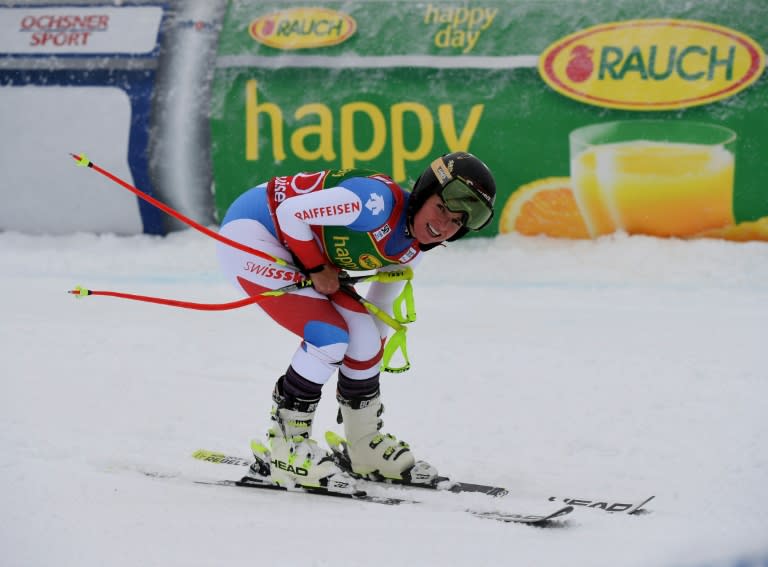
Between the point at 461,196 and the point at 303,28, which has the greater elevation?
the point at 303,28

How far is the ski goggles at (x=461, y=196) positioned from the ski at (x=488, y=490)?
43.5 inches

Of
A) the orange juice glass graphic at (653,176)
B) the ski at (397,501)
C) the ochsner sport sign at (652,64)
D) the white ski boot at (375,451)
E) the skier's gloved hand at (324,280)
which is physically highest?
the ochsner sport sign at (652,64)

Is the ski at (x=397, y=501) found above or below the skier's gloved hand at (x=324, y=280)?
below

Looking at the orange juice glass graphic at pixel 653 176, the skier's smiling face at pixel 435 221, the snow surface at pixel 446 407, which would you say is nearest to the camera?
the snow surface at pixel 446 407

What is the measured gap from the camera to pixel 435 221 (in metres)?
3.38

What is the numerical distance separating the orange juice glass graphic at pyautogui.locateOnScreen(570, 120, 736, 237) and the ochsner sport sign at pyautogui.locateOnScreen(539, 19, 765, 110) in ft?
0.71

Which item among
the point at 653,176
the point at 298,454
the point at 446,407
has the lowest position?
the point at 298,454

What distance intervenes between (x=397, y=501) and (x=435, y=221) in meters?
1.11

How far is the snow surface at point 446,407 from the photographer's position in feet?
10.7

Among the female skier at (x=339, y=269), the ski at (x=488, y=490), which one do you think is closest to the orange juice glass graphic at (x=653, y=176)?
the female skier at (x=339, y=269)

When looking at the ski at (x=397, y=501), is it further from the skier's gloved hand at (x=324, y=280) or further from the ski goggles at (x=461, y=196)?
the ski goggles at (x=461, y=196)

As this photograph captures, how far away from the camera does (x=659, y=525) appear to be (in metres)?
3.33

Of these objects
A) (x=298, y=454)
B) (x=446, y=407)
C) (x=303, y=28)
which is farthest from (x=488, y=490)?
(x=303, y=28)

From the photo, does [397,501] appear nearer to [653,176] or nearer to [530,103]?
[653,176]
